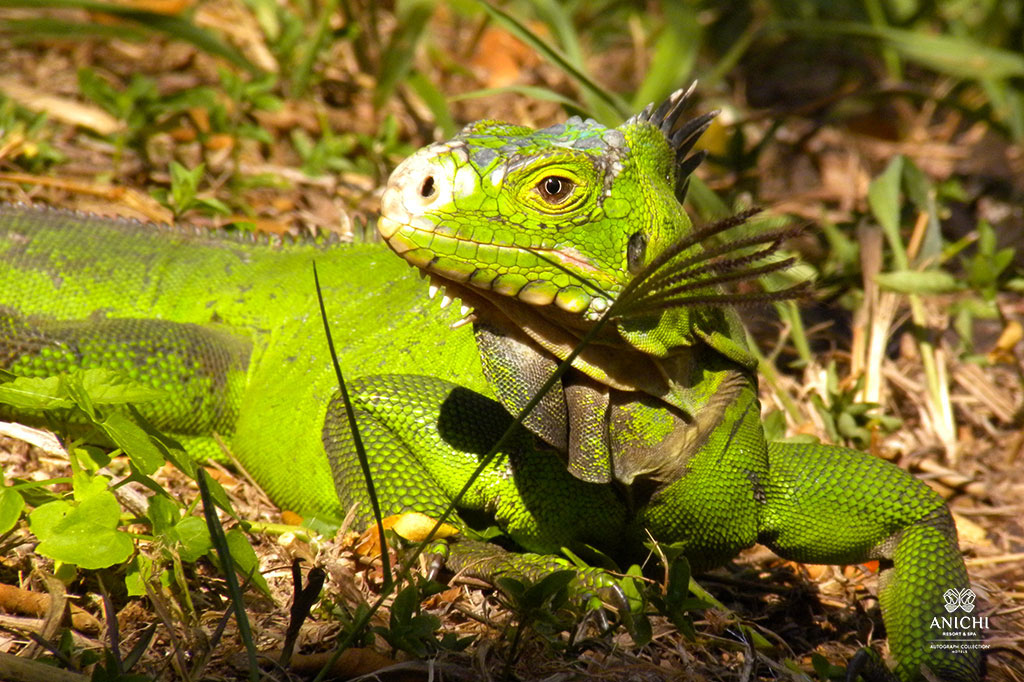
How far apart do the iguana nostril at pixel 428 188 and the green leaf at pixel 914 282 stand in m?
3.19

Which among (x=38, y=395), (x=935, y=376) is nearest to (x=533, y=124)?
(x=935, y=376)

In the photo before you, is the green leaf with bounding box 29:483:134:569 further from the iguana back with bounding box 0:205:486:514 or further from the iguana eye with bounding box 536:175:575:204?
the iguana eye with bounding box 536:175:575:204

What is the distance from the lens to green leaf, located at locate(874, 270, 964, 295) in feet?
17.2

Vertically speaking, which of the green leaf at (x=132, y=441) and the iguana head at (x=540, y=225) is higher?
the iguana head at (x=540, y=225)

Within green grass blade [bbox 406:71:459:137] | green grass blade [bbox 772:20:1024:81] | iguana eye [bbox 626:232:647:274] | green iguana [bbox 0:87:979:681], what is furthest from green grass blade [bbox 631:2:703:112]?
iguana eye [bbox 626:232:647:274]

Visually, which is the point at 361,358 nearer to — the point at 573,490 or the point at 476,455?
the point at 476,455

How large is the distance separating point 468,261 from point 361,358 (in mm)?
1402

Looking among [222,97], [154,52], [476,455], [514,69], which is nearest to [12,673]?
[476,455]

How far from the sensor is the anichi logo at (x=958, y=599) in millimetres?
3322

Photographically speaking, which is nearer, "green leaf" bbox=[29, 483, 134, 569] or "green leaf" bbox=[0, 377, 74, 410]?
"green leaf" bbox=[29, 483, 134, 569]

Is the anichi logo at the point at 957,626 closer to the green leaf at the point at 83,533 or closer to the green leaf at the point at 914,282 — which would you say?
the green leaf at the point at 914,282

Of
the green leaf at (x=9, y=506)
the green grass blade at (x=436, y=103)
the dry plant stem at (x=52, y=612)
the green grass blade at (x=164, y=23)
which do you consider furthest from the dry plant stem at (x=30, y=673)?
the green grass blade at (x=436, y=103)

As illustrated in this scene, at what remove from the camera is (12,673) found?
8.11 ft

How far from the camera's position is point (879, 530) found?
3404 mm
